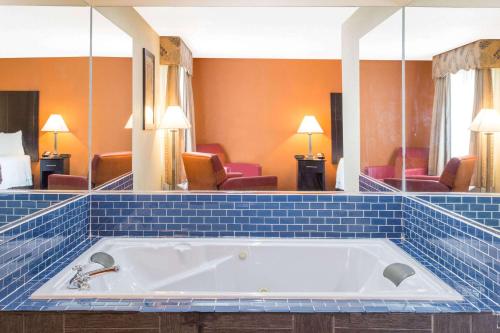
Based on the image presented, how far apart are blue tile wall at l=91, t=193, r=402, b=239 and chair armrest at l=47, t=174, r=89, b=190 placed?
111 mm

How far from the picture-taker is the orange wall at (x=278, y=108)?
8.75 feet

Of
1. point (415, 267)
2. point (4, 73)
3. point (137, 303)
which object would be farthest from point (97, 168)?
point (415, 267)

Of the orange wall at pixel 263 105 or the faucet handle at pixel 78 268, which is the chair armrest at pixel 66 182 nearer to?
the faucet handle at pixel 78 268

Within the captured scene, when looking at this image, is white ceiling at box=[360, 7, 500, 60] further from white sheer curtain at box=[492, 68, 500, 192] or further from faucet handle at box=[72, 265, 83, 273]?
faucet handle at box=[72, 265, 83, 273]

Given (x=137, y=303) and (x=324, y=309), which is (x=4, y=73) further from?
(x=324, y=309)

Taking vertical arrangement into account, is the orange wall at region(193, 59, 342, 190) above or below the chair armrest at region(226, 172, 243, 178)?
above

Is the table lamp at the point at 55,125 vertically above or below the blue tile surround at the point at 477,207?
above

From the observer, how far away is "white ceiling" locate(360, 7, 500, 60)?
174 centimetres

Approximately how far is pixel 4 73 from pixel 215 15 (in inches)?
53.3

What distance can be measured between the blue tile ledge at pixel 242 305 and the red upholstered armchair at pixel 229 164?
115 centimetres

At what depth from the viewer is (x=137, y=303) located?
5.18ft

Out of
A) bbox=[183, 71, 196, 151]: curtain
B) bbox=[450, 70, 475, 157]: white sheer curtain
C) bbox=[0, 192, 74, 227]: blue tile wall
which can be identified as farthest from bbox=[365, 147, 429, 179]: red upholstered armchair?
bbox=[0, 192, 74, 227]: blue tile wall

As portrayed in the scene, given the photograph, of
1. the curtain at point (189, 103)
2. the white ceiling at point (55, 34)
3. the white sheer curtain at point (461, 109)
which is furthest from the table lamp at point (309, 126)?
the white ceiling at point (55, 34)

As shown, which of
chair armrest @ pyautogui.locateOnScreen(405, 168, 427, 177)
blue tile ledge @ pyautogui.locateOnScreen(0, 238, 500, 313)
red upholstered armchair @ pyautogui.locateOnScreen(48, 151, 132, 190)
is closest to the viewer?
blue tile ledge @ pyautogui.locateOnScreen(0, 238, 500, 313)
